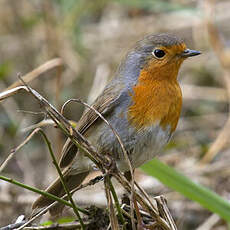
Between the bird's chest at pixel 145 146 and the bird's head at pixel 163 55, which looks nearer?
the bird's chest at pixel 145 146

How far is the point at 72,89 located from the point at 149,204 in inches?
161

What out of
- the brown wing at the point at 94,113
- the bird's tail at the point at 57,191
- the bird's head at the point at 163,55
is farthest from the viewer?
the bird's head at the point at 163,55

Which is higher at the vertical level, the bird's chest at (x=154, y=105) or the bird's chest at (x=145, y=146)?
the bird's chest at (x=154, y=105)

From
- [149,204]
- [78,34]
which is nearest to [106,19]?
[78,34]

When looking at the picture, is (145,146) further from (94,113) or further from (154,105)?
(94,113)

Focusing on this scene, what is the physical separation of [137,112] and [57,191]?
0.72 m

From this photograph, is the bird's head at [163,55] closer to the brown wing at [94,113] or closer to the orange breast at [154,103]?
the orange breast at [154,103]

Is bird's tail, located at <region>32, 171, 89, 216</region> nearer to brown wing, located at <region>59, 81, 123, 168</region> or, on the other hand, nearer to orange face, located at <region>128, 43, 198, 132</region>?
brown wing, located at <region>59, 81, 123, 168</region>

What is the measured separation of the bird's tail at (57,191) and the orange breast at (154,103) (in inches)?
24.9

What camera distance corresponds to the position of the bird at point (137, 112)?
3328mm

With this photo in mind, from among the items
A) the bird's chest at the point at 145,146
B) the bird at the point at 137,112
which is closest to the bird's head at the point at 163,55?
the bird at the point at 137,112

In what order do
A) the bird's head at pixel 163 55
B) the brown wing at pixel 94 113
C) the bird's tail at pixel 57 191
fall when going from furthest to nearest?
1. the bird's head at pixel 163 55
2. the brown wing at pixel 94 113
3. the bird's tail at pixel 57 191

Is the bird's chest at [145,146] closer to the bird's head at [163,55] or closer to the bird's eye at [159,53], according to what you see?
the bird's head at [163,55]

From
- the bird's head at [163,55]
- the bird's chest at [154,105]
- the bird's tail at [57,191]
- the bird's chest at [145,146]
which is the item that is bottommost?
the bird's tail at [57,191]
